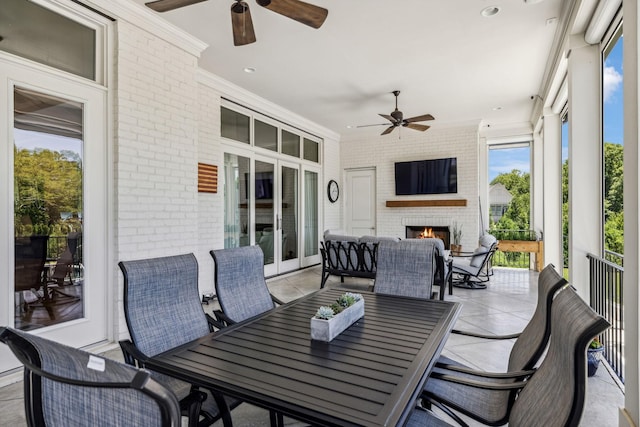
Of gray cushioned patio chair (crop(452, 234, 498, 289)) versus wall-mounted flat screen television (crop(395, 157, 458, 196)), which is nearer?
gray cushioned patio chair (crop(452, 234, 498, 289))

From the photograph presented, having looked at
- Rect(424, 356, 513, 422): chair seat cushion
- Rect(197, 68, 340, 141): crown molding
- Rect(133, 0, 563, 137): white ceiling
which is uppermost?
Rect(133, 0, 563, 137): white ceiling

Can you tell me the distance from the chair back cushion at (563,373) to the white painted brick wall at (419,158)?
6.38 meters

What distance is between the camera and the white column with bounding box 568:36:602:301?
124 inches

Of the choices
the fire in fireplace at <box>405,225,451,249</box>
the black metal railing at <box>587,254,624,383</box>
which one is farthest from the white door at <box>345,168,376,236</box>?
the black metal railing at <box>587,254,624,383</box>

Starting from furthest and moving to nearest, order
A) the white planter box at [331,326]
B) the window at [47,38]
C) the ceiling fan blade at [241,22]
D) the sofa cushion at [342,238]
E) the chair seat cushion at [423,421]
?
the sofa cushion at [342,238], the window at [47,38], the ceiling fan blade at [241,22], the white planter box at [331,326], the chair seat cushion at [423,421]

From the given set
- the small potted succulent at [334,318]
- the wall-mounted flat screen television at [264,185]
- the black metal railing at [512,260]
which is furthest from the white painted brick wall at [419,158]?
the small potted succulent at [334,318]

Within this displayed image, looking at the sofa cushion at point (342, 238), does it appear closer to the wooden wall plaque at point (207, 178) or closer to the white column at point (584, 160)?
the wooden wall plaque at point (207, 178)

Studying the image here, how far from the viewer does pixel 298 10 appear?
2.33 meters

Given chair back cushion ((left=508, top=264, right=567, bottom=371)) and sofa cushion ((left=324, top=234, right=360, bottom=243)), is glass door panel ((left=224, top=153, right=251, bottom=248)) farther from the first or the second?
chair back cushion ((left=508, top=264, right=567, bottom=371))

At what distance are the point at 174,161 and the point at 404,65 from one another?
3063 millimetres

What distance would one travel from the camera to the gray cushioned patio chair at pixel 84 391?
2.39 feet

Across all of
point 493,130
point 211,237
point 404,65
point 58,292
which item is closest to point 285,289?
point 211,237

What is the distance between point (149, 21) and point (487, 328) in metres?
4.62

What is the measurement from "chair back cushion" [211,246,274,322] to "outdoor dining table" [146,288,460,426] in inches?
16.6
